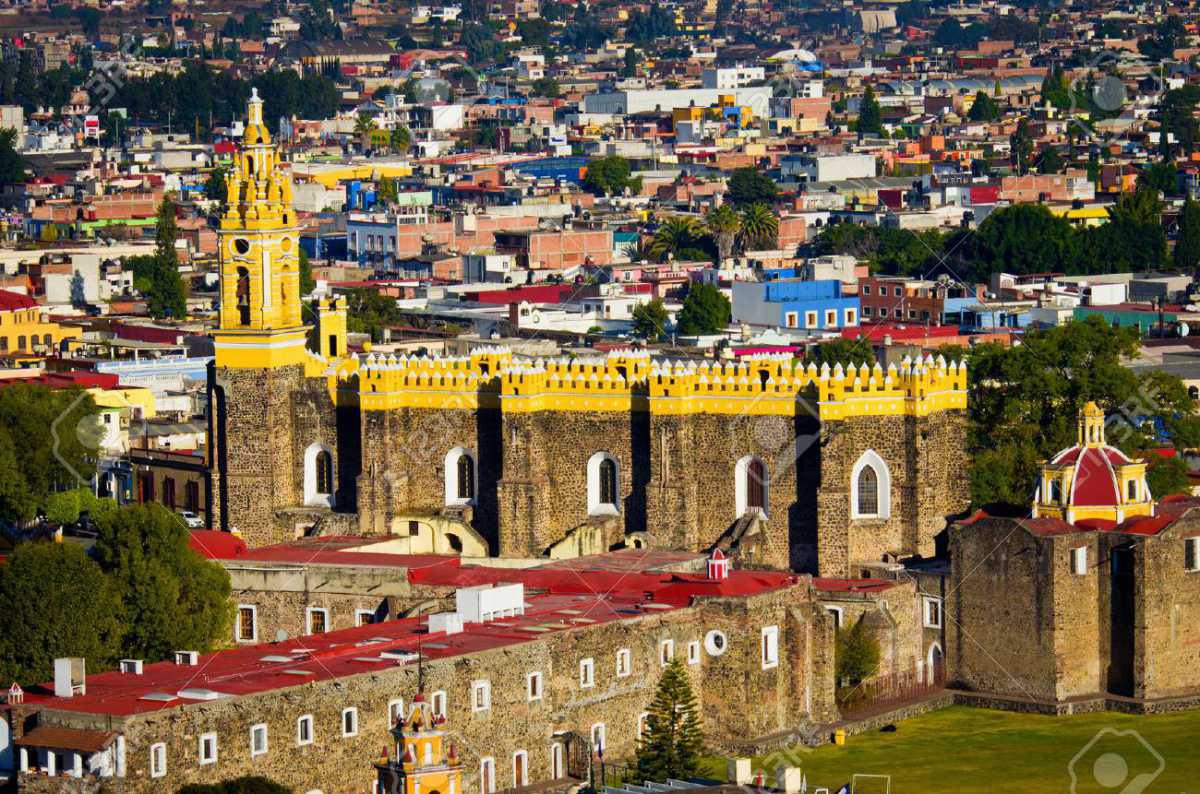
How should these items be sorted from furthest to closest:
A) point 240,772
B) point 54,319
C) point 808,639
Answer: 1. point 54,319
2. point 808,639
3. point 240,772

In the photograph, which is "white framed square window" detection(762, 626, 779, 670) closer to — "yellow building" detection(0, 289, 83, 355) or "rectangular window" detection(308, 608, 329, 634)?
"rectangular window" detection(308, 608, 329, 634)

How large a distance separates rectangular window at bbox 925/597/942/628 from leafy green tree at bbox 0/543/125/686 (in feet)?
55.2

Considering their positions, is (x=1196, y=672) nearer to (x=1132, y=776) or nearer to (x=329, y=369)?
(x=1132, y=776)

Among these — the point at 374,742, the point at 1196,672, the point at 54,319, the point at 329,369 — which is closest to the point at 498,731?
the point at 374,742

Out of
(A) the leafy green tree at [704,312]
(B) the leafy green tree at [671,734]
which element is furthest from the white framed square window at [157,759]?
(A) the leafy green tree at [704,312]

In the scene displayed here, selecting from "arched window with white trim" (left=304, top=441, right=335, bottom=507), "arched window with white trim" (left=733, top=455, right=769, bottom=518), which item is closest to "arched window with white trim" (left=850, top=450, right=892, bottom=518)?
"arched window with white trim" (left=733, top=455, right=769, bottom=518)

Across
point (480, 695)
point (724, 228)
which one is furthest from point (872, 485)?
point (724, 228)

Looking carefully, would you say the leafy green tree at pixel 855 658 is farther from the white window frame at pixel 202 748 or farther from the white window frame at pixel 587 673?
the white window frame at pixel 202 748

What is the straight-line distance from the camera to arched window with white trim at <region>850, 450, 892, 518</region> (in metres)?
79.5

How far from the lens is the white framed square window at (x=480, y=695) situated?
63469 millimetres

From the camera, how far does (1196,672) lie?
73188 mm

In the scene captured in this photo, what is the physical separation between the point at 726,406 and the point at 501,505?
577 centimetres

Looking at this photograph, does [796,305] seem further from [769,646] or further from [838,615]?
[769,646]

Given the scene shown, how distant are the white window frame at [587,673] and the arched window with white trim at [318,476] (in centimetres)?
1914
